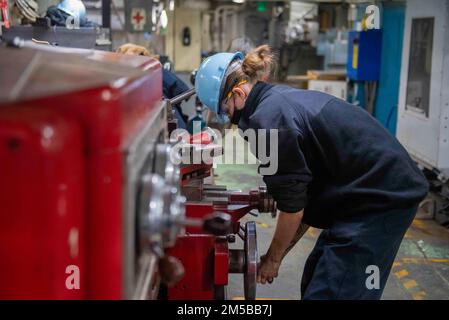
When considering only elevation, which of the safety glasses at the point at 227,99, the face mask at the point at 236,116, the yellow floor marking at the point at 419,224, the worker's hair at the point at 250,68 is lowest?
the yellow floor marking at the point at 419,224

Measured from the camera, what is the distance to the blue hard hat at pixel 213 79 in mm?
1933

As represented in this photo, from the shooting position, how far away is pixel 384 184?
1878 mm

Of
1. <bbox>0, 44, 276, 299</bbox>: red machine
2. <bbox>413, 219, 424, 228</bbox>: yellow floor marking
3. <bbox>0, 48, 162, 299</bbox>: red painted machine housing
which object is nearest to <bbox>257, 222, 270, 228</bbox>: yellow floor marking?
<bbox>413, 219, 424, 228</bbox>: yellow floor marking

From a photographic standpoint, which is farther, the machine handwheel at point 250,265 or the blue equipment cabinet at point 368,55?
the blue equipment cabinet at point 368,55

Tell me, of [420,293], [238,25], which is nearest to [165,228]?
[420,293]

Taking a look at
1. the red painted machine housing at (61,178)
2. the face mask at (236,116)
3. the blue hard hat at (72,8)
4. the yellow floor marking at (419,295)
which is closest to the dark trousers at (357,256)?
the face mask at (236,116)

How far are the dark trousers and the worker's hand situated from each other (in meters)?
0.14

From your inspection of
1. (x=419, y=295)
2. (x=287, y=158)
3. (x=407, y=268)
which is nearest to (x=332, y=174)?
(x=287, y=158)

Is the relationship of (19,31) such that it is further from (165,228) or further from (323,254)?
(165,228)

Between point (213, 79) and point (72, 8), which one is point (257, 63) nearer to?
point (213, 79)

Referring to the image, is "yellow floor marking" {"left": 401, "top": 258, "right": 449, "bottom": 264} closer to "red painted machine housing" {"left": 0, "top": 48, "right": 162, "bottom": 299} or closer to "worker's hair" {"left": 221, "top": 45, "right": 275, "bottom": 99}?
"worker's hair" {"left": 221, "top": 45, "right": 275, "bottom": 99}

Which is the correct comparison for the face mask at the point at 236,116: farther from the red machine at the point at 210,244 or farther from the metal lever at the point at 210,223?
the metal lever at the point at 210,223

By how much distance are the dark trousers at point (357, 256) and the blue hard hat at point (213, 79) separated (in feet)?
2.03

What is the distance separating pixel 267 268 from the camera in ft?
6.54
